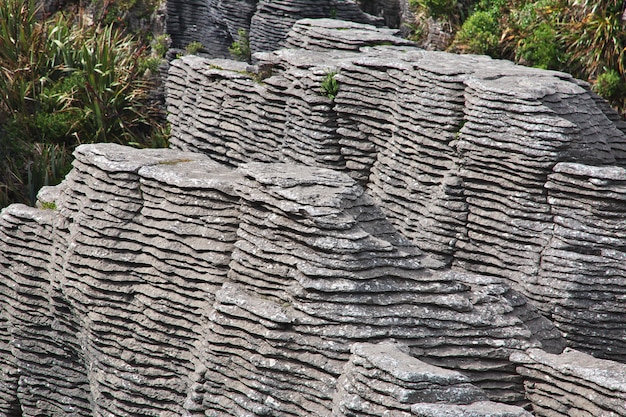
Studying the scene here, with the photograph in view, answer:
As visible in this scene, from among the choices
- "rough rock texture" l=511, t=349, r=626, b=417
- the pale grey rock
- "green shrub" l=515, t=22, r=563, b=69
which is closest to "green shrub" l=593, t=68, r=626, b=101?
"green shrub" l=515, t=22, r=563, b=69

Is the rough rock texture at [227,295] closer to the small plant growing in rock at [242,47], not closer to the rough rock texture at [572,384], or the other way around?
the rough rock texture at [572,384]

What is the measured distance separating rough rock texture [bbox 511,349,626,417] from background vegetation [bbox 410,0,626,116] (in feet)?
35.4

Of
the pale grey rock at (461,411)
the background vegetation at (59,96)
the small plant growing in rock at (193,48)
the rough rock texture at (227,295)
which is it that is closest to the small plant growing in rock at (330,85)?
the rough rock texture at (227,295)

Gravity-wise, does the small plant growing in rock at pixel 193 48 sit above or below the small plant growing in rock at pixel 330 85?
below

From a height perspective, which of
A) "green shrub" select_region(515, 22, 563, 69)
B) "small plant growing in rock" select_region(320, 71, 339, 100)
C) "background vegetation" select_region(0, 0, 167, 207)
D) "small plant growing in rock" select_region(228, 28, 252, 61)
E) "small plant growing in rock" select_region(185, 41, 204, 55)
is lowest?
"background vegetation" select_region(0, 0, 167, 207)

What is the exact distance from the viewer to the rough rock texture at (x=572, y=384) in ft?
30.1

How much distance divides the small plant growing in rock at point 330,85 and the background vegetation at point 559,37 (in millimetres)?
6854

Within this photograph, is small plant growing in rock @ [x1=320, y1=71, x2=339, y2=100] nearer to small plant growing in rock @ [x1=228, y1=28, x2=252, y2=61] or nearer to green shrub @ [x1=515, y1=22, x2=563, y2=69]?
green shrub @ [x1=515, y1=22, x2=563, y2=69]

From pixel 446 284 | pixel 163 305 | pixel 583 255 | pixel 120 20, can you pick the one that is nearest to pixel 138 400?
pixel 163 305

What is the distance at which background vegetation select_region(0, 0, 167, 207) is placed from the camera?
22469 mm

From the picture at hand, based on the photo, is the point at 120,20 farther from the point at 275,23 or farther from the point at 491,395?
the point at 491,395

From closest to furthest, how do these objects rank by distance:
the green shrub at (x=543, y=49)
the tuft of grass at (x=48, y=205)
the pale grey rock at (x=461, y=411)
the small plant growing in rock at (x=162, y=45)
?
the pale grey rock at (x=461, y=411) → the tuft of grass at (x=48, y=205) → the green shrub at (x=543, y=49) → the small plant growing in rock at (x=162, y=45)

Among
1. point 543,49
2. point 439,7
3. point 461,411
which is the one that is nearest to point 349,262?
point 461,411

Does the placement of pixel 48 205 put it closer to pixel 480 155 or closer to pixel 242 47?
pixel 480 155
